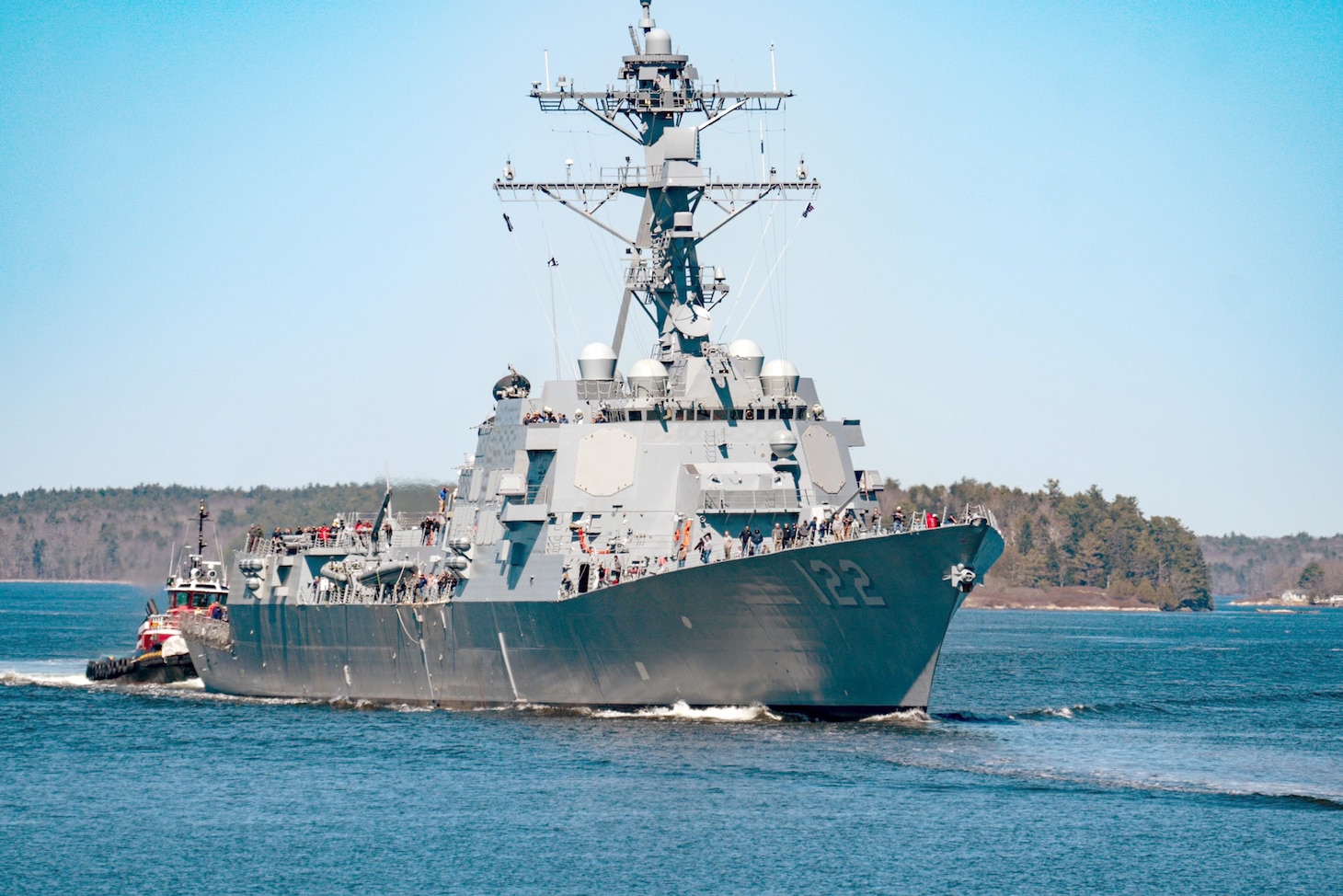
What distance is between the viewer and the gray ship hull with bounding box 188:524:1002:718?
1053 inches

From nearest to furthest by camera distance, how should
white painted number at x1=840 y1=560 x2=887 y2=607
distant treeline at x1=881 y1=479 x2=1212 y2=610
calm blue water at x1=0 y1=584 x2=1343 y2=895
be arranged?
calm blue water at x1=0 y1=584 x2=1343 y2=895 < white painted number at x1=840 y1=560 x2=887 y2=607 < distant treeline at x1=881 y1=479 x2=1212 y2=610

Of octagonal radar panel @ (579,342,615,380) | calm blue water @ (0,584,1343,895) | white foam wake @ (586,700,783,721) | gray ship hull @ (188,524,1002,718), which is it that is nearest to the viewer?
calm blue water @ (0,584,1343,895)

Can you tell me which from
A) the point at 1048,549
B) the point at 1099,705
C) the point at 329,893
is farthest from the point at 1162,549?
the point at 329,893

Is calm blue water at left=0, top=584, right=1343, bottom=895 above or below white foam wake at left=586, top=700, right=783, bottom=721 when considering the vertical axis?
below

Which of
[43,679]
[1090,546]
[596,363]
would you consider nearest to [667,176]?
[596,363]

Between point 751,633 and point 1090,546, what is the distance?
97691 mm

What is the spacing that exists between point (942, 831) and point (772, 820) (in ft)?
7.27

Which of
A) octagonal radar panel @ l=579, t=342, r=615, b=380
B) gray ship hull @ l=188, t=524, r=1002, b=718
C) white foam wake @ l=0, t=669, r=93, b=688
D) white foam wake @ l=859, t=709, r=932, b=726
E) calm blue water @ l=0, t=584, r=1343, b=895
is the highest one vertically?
octagonal radar panel @ l=579, t=342, r=615, b=380

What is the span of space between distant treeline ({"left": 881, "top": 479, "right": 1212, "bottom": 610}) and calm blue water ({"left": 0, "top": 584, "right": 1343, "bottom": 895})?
8528cm

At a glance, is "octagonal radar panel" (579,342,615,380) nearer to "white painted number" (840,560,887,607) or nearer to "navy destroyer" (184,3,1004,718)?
"navy destroyer" (184,3,1004,718)

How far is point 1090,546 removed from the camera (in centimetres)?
12062

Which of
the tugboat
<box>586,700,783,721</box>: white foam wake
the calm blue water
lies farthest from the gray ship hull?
the tugboat

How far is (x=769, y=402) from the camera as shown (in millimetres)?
31562

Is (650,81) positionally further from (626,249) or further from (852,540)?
(852,540)
